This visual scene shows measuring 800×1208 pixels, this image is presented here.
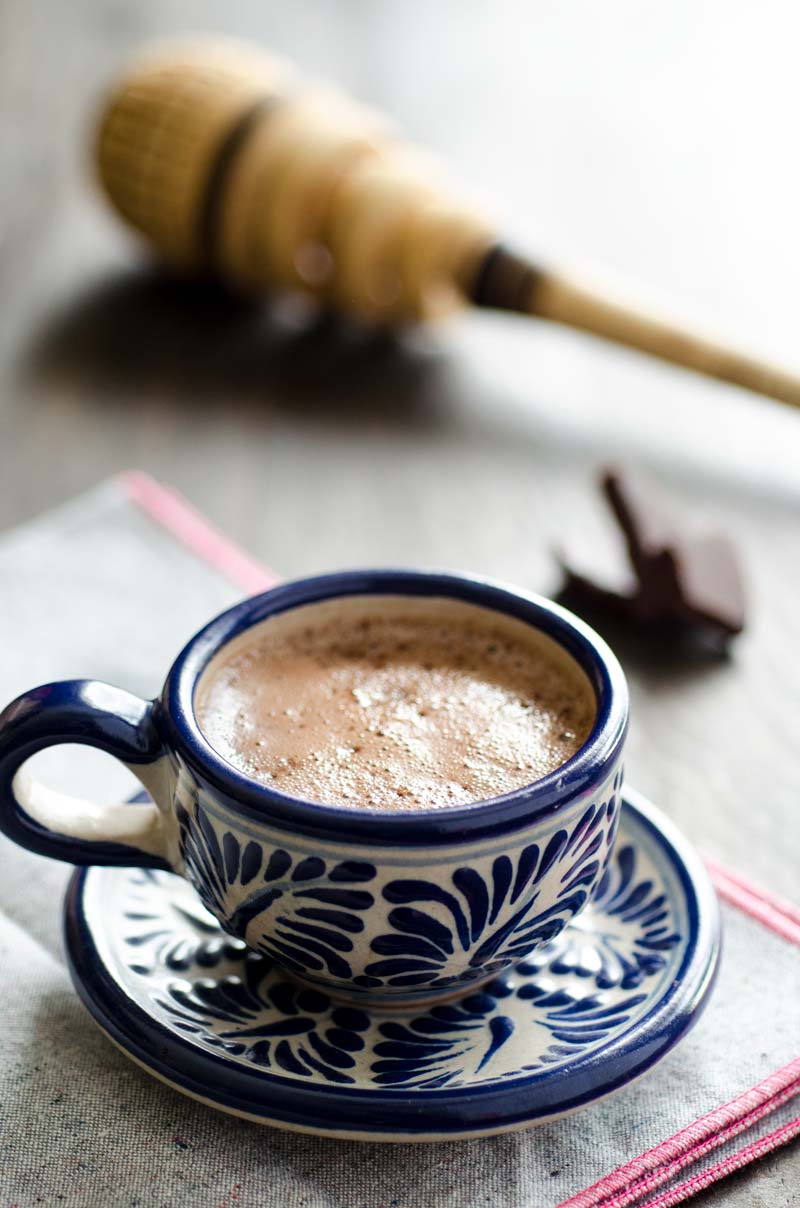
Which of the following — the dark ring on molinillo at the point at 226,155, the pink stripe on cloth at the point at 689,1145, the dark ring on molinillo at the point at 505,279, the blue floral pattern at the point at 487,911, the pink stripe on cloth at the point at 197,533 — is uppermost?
the blue floral pattern at the point at 487,911

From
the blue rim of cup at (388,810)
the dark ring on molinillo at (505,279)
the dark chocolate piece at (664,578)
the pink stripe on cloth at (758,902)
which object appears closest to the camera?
the blue rim of cup at (388,810)

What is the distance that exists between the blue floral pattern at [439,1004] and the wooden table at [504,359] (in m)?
0.08

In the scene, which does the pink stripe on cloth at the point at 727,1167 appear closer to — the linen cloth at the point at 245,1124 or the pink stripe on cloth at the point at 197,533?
the linen cloth at the point at 245,1124

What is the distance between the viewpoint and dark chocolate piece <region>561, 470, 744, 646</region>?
742mm

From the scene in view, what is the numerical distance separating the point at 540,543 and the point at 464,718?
1.21 feet

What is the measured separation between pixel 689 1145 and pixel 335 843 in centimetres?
16

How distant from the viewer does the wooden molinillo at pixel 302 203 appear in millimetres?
1013

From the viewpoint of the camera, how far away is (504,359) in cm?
108

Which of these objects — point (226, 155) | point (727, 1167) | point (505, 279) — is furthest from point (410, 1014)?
point (226, 155)

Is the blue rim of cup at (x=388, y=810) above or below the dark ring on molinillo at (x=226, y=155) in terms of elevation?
above

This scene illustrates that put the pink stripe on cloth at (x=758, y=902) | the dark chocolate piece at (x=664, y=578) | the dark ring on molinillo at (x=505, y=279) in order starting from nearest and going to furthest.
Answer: the pink stripe on cloth at (x=758, y=902)
the dark chocolate piece at (x=664, y=578)
the dark ring on molinillo at (x=505, y=279)

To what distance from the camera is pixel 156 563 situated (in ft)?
2.55

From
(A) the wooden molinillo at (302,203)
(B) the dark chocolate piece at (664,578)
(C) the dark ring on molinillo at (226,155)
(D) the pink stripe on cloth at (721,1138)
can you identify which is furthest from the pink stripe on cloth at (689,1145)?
(C) the dark ring on molinillo at (226,155)

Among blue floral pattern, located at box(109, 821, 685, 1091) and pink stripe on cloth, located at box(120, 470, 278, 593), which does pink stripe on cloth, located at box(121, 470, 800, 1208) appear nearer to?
blue floral pattern, located at box(109, 821, 685, 1091)
